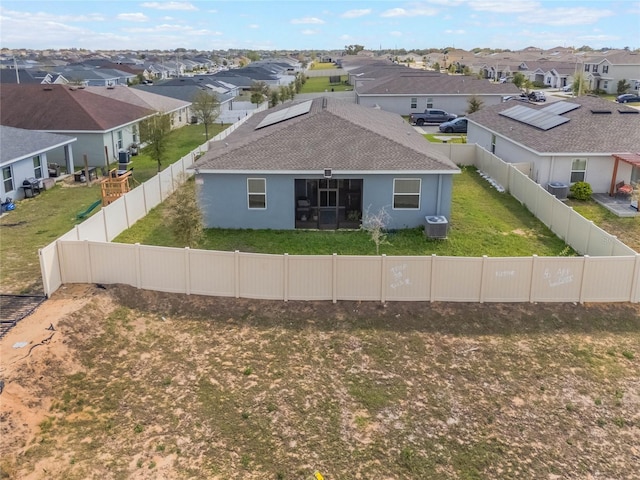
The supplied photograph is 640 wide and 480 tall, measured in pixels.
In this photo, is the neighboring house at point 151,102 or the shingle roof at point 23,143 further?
the neighboring house at point 151,102

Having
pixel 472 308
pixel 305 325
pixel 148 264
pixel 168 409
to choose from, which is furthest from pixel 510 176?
pixel 168 409

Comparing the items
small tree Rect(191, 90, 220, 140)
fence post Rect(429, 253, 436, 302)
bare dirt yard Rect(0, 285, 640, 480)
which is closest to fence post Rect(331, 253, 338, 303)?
bare dirt yard Rect(0, 285, 640, 480)

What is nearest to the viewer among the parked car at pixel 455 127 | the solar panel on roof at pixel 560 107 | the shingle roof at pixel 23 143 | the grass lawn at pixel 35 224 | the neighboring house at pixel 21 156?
the grass lawn at pixel 35 224

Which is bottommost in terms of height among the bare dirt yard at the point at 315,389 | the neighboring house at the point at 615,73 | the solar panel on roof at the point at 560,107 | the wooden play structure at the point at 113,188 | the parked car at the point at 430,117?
the bare dirt yard at the point at 315,389

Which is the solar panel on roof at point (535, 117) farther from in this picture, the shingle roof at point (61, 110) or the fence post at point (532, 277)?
the shingle roof at point (61, 110)

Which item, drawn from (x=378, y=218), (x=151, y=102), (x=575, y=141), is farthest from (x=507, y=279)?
(x=151, y=102)

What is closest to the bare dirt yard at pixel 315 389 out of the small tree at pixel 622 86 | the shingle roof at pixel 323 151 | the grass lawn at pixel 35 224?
the grass lawn at pixel 35 224

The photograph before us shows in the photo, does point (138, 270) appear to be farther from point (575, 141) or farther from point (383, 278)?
point (575, 141)
